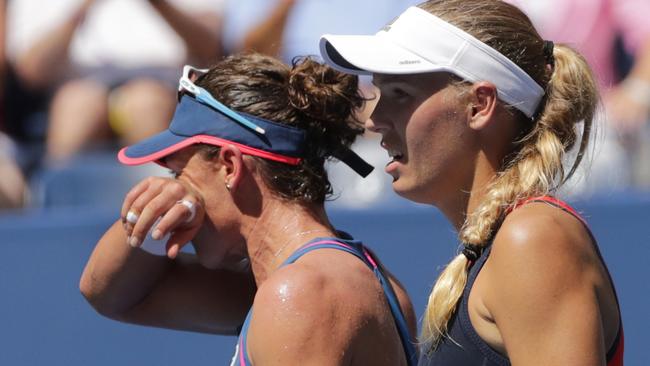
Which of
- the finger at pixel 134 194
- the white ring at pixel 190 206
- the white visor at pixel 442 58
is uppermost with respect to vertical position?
the white visor at pixel 442 58

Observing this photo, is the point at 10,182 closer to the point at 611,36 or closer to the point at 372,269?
the point at 372,269

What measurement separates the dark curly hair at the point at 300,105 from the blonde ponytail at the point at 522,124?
0.93ft

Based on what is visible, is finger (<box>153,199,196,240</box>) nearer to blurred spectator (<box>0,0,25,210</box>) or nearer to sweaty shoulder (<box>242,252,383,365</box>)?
sweaty shoulder (<box>242,252,383,365</box>)

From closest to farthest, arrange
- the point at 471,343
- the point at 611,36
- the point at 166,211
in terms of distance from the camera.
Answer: the point at 471,343 → the point at 166,211 → the point at 611,36

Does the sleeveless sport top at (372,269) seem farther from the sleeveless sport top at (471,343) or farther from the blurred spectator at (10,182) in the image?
the blurred spectator at (10,182)

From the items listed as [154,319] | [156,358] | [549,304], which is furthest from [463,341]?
[156,358]

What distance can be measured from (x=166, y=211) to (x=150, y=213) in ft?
0.10

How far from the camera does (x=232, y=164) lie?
74.5 inches

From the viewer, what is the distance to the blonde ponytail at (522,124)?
1577 millimetres

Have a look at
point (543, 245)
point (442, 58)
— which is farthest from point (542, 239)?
point (442, 58)

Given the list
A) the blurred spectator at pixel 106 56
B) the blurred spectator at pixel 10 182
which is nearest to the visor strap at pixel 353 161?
the blurred spectator at pixel 106 56

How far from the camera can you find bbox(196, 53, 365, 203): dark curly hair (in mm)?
1875

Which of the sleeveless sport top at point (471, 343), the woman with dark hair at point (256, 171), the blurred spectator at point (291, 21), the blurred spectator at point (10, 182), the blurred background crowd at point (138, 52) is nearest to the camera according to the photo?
the sleeveless sport top at point (471, 343)

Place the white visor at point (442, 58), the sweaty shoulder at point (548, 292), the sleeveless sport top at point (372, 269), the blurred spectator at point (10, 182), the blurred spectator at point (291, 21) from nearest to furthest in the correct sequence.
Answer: the sweaty shoulder at point (548, 292), the white visor at point (442, 58), the sleeveless sport top at point (372, 269), the blurred spectator at point (10, 182), the blurred spectator at point (291, 21)
